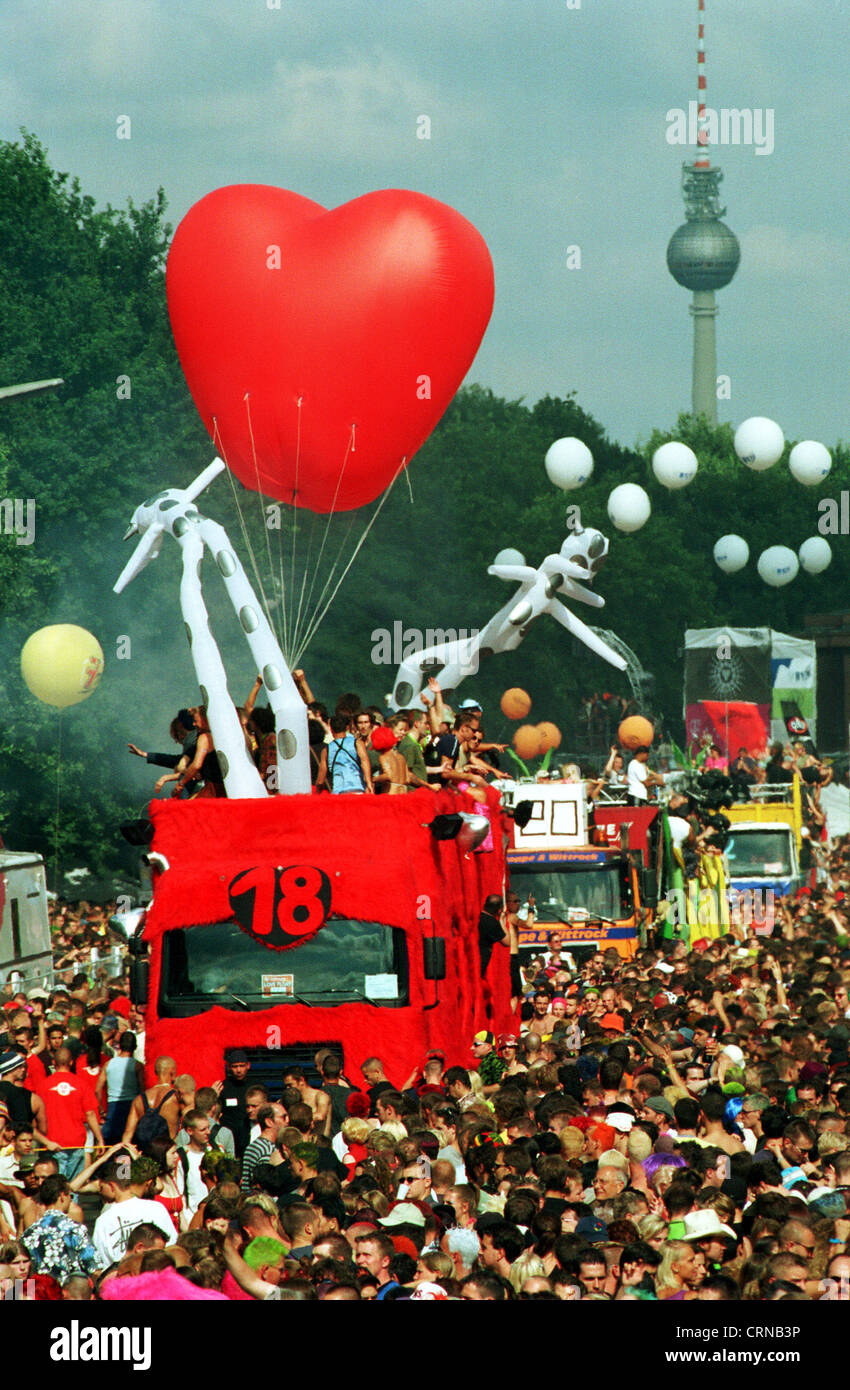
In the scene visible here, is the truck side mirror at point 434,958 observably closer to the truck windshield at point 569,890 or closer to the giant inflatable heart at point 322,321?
the giant inflatable heart at point 322,321

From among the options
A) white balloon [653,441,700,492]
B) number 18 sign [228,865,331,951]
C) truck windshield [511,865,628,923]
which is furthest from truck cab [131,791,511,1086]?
white balloon [653,441,700,492]

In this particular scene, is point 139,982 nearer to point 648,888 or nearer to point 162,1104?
point 162,1104

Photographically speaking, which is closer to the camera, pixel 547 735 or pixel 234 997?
pixel 234 997

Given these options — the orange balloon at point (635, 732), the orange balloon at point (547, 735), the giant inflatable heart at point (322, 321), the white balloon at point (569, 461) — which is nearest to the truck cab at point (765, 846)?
the orange balloon at point (635, 732)

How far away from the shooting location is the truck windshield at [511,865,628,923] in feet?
79.7

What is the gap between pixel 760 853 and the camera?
101 feet

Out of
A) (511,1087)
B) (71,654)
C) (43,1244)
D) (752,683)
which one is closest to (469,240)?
(71,654)

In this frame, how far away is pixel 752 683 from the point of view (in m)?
50.4

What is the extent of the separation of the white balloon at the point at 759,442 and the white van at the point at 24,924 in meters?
31.4

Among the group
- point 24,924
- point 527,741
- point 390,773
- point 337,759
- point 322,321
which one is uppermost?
point 322,321

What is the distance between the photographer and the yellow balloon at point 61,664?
78.9 feet

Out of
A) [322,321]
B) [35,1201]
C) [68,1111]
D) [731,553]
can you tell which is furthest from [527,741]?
[731,553]

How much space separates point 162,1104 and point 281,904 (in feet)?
6.20

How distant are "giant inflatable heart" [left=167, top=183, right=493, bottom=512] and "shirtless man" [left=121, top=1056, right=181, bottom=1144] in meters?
7.45
